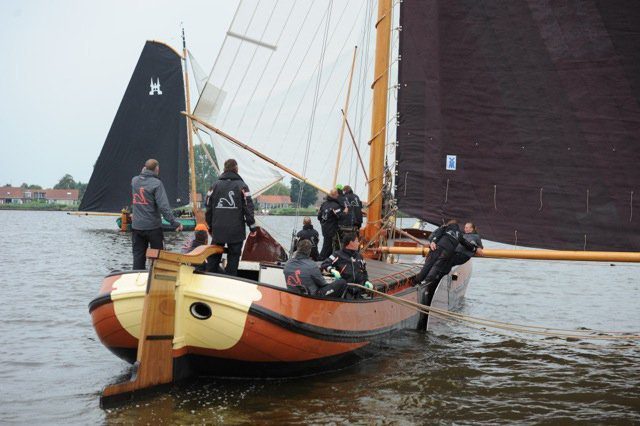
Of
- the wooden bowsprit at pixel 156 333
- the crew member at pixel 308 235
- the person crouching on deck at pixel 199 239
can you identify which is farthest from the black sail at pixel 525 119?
the wooden bowsprit at pixel 156 333

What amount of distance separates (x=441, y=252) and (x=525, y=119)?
2689 mm

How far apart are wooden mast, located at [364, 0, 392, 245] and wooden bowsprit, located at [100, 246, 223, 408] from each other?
6.14 meters

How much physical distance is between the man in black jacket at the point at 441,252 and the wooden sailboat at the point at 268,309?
35 centimetres

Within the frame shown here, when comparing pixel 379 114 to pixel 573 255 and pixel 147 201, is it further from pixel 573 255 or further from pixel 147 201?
pixel 147 201

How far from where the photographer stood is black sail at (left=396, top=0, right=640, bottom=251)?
11234 mm

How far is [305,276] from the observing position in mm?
9742

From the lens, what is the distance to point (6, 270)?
24.9 metres

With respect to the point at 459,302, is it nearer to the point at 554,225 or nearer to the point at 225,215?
the point at 554,225

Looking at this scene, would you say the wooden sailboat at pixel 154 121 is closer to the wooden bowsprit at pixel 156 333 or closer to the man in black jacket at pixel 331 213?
the man in black jacket at pixel 331 213

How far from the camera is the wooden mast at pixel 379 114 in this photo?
551 inches

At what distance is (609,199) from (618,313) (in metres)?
8.57

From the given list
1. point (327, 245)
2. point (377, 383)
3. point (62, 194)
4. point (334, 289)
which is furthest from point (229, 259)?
point (62, 194)

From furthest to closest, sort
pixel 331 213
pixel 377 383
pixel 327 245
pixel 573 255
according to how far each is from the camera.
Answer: pixel 327 245 → pixel 331 213 → pixel 573 255 → pixel 377 383

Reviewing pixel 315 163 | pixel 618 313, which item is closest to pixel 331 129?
pixel 315 163
